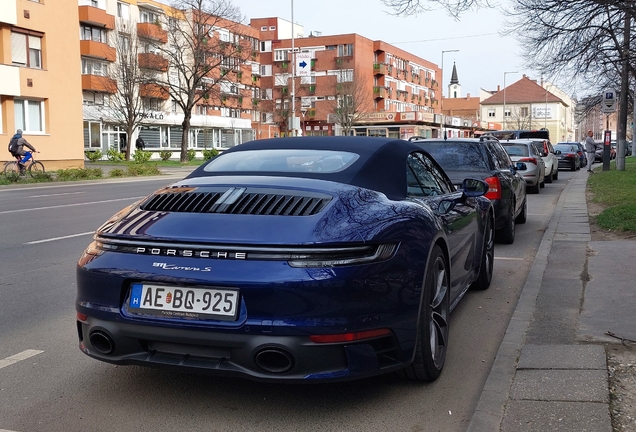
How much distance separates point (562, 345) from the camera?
4703 millimetres

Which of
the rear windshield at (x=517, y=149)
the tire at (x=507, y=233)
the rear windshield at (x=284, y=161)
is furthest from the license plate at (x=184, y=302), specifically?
the rear windshield at (x=517, y=149)

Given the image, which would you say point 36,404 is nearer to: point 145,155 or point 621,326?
point 621,326

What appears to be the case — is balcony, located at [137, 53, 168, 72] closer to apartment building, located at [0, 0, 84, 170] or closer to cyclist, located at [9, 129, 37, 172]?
apartment building, located at [0, 0, 84, 170]

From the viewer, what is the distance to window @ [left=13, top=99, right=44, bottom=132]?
32.5m

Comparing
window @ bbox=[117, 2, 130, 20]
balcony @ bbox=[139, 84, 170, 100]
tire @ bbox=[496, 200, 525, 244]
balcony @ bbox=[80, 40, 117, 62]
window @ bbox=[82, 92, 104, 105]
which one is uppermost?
window @ bbox=[117, 2, 130, 20]

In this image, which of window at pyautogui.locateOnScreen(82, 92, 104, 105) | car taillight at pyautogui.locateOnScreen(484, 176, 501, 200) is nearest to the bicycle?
car taillight at pyautogui.locateOnScreen(484, 176, 501, 200)

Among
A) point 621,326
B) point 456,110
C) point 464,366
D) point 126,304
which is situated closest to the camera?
→ point 126,304

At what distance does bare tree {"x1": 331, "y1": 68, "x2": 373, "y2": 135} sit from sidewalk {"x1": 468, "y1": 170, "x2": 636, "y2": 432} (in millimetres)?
64436

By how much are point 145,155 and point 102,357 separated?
36.8 meters

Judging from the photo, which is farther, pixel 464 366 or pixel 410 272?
pixel 464 366

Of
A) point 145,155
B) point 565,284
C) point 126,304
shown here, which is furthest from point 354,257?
point 145,155

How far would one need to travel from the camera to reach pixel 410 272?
3736 millimetres

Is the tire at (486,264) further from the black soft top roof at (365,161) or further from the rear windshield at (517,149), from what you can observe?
the rear windshield at (517,149)

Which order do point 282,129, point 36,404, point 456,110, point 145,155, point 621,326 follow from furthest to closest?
point 456,110 → point 282,129 → point 145,155 → point 621,326 → point 36,404
